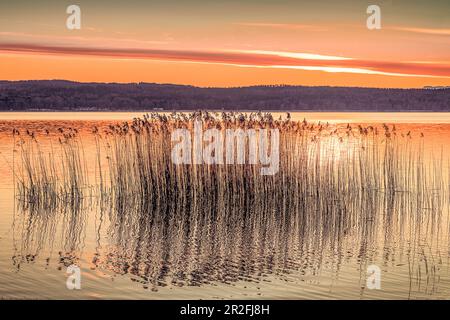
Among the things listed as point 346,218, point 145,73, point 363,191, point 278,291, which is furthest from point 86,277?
point 145,73

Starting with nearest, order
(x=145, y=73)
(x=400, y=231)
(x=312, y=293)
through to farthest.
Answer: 1. (x=312, y=293)
2. (x=400, y=231)
3. (x=145, y=73)

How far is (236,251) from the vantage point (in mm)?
11914

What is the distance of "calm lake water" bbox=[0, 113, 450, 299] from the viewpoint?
32.9 ft

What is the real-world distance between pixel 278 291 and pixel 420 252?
3.31m

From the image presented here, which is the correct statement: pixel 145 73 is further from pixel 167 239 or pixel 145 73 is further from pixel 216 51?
pixel 167 239

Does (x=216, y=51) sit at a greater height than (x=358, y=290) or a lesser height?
greater

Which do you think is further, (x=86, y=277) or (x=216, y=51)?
(x=216, y=51)

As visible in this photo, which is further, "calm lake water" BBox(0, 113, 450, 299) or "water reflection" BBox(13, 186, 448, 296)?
"water reflection" BBox(13, 186, 448, 296)

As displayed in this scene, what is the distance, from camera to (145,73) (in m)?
30.9

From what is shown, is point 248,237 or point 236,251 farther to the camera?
point 248,237

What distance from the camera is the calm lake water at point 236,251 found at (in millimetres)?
10023

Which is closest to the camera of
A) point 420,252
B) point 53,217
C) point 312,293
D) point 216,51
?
point 312,293

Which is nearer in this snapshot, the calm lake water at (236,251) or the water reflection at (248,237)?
the calm lake water at (236,251)
